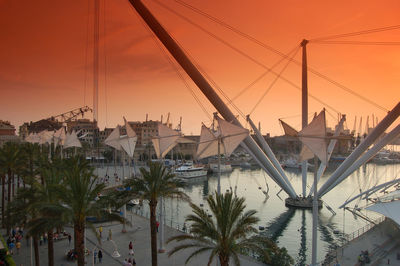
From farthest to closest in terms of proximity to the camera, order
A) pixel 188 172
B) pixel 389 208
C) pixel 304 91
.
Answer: pixel 188 172
pixel 304 91
pixel 389 208

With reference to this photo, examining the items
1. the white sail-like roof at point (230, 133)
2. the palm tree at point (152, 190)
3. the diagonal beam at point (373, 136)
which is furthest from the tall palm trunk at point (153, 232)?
the diagonal beam at point (373, 136)

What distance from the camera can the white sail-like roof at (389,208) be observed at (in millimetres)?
20100

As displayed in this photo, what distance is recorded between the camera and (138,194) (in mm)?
15867

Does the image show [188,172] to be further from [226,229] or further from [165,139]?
[226,229]

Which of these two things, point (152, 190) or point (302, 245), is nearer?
point (152, 190)

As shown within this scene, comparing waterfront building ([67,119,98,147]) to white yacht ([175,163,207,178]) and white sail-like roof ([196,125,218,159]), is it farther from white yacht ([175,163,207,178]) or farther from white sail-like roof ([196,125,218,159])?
white sail-like roof ([196,125,218,159])

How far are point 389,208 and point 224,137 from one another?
11870mm

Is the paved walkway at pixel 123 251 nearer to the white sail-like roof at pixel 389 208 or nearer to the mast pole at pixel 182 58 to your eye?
the white sail-like roof at pixel 389 208

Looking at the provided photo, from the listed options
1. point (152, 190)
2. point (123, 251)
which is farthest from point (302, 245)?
point (152, 190)

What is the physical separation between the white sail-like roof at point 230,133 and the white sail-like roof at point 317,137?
3193 millimetres

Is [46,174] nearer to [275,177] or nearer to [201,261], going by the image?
[201,261]

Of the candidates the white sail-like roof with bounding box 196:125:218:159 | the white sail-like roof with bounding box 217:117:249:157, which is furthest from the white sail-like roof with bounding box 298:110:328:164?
the white sail-like roof with bounding box 196:125:218:159

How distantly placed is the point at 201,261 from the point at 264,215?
18.5m

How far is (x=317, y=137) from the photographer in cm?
1662
